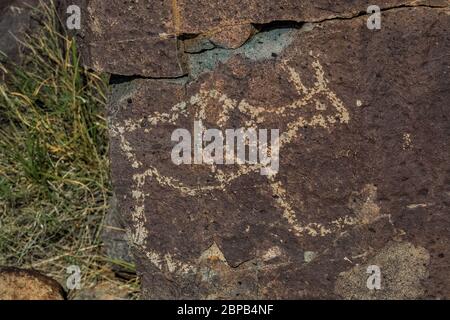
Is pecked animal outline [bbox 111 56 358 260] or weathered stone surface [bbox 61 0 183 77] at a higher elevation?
weathered stone surface [bbox 61 0 183 77]

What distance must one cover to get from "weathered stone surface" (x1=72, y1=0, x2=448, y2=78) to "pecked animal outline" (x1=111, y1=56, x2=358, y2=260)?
4.0 inches

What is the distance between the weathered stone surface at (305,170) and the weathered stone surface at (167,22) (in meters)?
0.02

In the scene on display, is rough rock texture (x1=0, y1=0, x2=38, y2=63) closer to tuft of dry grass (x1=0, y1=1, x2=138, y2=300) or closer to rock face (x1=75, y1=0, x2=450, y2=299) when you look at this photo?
tuft of dry grass (x1=0, y1=1, x2=138, y2=300)

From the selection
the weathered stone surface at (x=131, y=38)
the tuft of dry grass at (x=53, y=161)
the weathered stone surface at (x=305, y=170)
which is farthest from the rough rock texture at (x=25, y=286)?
the weathered stone surface at (x=131, y=38)

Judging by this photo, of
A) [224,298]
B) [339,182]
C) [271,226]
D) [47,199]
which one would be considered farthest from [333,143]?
[47,199]

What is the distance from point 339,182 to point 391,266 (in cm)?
25

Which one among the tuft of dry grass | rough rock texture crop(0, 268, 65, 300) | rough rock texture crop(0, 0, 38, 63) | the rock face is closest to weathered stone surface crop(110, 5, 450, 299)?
the rock face

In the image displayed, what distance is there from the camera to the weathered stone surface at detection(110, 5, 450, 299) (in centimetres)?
214

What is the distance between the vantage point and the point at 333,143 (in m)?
2.19

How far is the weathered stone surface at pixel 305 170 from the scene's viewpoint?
2.14m

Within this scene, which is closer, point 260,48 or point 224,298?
point 260,48

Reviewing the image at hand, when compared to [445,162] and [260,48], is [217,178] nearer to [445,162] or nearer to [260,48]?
[260,48]

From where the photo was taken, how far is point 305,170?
7.29 feet

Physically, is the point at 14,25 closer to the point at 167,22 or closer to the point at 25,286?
the point at 25,286
